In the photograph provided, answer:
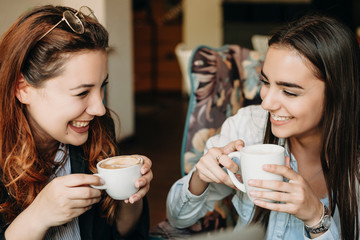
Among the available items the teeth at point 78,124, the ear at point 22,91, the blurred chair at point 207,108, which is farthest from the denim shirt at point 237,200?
the ear at point 22,91

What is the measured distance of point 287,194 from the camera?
38.4 inches

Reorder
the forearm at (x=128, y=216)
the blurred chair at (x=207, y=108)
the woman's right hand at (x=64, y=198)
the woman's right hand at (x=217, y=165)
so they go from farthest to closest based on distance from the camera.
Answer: the blurred chair at (x=207, y=108) → the forearm at (x=128, y=216) → the woman's right hand at (x=217, y=165) → the woman's right hand at (x=64, y=198)

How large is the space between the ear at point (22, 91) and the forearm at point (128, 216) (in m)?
0.40

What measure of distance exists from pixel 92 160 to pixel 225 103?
623 mm

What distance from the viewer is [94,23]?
113cm

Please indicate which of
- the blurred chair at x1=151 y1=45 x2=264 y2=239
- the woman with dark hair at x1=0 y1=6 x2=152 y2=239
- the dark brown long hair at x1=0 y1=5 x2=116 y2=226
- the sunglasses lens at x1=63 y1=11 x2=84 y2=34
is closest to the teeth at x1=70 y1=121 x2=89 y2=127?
the woman with dark hair at x1=0 y1=6 x2=152 y2=239

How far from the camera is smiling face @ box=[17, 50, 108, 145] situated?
3.41 feet

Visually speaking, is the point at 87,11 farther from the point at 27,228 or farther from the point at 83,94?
the point at 27,228

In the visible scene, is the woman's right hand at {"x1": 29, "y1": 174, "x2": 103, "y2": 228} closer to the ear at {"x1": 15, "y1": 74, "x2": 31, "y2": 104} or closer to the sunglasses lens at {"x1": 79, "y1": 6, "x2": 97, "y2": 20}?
the ear at {"x1": 15, "y1": 74, "x2": 31, "y2": 104}

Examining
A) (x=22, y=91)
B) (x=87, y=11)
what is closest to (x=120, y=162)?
(x=22, y=91)

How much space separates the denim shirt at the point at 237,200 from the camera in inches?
51.5

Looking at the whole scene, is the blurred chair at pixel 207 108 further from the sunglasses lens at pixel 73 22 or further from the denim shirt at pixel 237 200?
the sunglasses lens at pixel 73 22

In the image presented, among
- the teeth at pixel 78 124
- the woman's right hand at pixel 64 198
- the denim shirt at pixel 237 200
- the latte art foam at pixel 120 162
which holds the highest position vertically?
the teeth at pixel 78 124

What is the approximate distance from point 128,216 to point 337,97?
69cm
